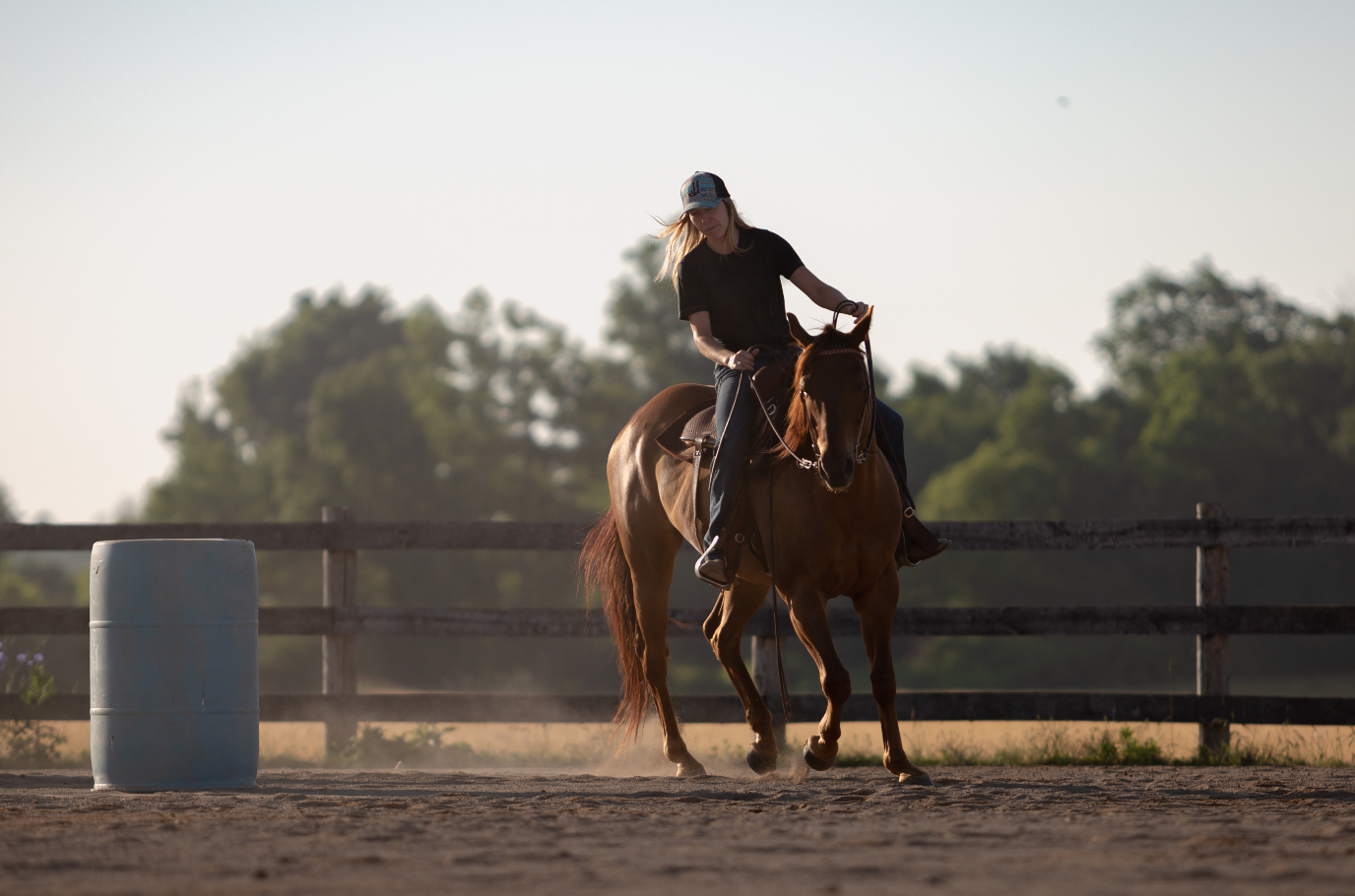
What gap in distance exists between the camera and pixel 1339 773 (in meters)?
7.30

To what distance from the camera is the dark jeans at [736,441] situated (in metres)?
6.77

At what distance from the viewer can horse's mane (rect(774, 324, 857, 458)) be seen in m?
6.24

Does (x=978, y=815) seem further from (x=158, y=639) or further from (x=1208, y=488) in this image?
(x=1208, y=488)

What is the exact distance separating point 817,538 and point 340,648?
13.2 feet

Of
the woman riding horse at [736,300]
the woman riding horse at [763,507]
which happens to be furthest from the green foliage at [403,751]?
the woman riding horse at [736,300]

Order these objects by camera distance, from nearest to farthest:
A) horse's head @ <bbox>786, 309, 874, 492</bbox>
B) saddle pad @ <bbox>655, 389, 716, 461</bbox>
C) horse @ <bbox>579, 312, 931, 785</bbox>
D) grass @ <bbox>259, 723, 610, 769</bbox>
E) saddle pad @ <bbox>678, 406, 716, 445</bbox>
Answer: horse's head @ <bbox>786, 309, 874, 492</bbox>
horse @ <bbox>579, 312, 931, 785</bbox>
saddle pad @ <bbox>678, 406, 716, 445</bbox>
saddle pad @ <bbox>655, 389, 716, 461</bbox>
grass @ <bbox>259, 723, 610, 769</bbox>

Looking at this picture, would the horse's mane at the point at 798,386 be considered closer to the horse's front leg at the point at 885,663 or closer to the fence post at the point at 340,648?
the horse's front leg at the point at 885,663

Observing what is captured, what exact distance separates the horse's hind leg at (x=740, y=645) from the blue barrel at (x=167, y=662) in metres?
2.35

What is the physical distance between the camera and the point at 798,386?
6.30 m

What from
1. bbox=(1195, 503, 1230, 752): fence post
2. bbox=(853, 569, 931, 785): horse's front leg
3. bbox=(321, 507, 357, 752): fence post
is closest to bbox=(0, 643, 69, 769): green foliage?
bbox=(321, 507, 357, 752): fence post

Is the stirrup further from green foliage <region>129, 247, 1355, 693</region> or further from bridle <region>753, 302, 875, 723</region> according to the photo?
green foliage <region>129, 247, 1355, 693</region>

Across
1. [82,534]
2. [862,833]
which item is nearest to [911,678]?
[82,534]

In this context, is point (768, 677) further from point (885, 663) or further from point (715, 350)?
point (715, 350)

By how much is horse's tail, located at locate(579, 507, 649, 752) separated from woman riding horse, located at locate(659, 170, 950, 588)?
1.24 metres
